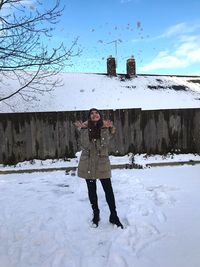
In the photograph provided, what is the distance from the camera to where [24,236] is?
5988 mm

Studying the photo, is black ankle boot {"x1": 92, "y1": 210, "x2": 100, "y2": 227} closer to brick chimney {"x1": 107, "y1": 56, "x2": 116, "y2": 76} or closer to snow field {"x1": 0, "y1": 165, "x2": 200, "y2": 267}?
snow field {"x1": 0, "y1": 165, "x2": 200, "y2": 267}

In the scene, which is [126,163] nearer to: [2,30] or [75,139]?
[75,139]

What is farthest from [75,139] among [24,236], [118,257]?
[118,257]

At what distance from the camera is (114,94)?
19.6m

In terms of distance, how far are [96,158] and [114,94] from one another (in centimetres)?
1344

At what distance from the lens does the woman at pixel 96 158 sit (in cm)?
627

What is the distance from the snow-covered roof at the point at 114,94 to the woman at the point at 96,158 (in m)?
10.7

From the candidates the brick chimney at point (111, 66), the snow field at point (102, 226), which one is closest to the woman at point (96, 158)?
the snow field at point (102, 226)

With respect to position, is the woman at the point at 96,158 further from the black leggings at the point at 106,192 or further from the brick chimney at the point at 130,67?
the brick chimney at the point at 130,67

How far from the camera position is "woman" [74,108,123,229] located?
6.27m

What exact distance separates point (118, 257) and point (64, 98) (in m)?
13.9

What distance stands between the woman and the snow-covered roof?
35.0 feet

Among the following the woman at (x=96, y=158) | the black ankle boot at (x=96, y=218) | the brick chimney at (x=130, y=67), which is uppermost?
the brick chimney at (x=130, y=67)

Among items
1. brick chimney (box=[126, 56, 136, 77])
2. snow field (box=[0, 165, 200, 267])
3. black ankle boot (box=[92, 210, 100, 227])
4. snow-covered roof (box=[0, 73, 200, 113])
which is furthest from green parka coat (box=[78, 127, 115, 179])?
brick chimney (box=[126, 56, 136, 77])
